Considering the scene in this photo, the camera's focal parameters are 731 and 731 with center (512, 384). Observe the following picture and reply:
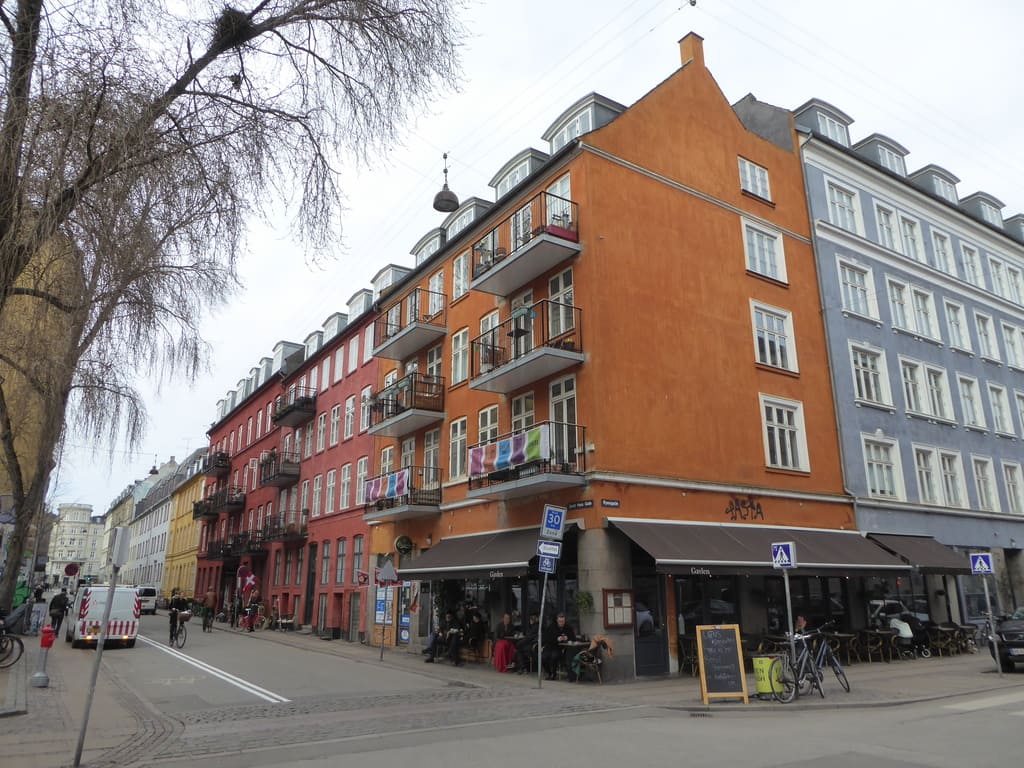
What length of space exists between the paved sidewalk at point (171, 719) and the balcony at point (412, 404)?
7.77 m

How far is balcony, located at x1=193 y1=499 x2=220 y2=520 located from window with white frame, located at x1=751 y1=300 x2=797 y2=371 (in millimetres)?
40659

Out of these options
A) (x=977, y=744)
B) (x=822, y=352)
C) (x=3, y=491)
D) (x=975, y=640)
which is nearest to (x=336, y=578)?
(x=3, y=491)

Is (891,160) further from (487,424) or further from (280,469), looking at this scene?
(280,469)

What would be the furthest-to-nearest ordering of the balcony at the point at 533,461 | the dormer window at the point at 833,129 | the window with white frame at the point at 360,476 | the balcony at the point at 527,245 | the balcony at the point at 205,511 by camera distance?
the balcony at the point at 205,511 → the window with white frame at the point at 360,476 → the dormer window at the point at 833,129 → the balcony at the point at 527,245 → the balcony at the point at 533,461

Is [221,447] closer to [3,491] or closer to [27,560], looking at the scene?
[27,560]

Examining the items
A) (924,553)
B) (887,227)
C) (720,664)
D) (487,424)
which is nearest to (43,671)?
(487,424)

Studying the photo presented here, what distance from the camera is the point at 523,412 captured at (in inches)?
804

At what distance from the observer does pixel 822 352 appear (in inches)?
902

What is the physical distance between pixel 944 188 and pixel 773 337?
14.3m

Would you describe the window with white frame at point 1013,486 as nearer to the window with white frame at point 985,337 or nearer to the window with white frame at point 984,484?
the window with white frame at point 984,484

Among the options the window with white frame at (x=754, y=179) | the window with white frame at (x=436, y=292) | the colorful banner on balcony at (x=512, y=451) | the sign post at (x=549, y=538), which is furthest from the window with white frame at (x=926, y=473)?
the window with white frame at (x=436, y=292)

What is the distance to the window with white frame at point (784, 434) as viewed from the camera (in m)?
20.6

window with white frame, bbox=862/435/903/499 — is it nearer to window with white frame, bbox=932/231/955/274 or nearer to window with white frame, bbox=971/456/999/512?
window with white frame, bbox=971/456/999/512

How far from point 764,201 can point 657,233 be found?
16.7 feet
